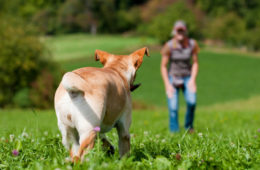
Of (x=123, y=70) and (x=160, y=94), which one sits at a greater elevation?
(x=123, y=70)

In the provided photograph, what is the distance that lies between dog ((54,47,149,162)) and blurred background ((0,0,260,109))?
736 millimetres

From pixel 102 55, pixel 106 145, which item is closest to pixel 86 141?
pixel 106 145

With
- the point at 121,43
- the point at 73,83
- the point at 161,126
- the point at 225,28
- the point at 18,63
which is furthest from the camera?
the point at 225,28

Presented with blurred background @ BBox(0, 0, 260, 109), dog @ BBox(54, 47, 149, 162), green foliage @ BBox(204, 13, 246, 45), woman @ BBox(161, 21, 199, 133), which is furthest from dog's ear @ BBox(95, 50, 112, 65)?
green foliage @ BBox(204, 13, 246, 45)

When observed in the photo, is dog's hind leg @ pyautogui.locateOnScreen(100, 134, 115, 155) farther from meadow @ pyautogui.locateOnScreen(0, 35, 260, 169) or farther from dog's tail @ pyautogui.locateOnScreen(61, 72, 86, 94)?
dog's tail @ pyautogui.locateOnScreen(61, 72, 86, 94)

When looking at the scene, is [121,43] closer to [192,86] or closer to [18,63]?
[18,63]

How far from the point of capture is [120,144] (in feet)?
9.89

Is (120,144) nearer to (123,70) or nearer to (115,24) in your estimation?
(123,70)

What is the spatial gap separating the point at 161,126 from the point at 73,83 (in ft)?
27.4

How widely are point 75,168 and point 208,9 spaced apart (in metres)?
96.7

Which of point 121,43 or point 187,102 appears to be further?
point 121,43

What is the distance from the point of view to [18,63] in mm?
27188

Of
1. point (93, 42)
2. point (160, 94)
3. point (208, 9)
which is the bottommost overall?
point (160, 94)

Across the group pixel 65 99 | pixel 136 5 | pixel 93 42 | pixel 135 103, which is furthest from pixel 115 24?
pixel 65 99
